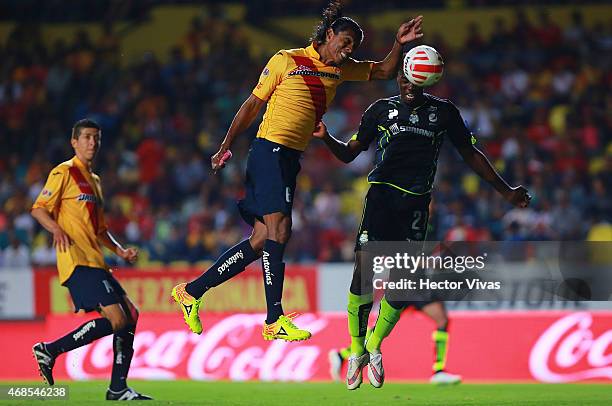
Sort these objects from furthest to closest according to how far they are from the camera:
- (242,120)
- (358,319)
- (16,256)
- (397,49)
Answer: (16,256) → (358,319) → (397,49) → (242,120)

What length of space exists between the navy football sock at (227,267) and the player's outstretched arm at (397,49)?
6.37ft

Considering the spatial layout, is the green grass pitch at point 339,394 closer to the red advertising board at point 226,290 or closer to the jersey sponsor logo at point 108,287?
the jersey sponsor logo at point 108,287

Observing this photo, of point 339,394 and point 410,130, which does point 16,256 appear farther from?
point 410,130

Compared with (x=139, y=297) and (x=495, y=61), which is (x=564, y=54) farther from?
(x=139, y=297)

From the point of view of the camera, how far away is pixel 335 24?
10.5 m

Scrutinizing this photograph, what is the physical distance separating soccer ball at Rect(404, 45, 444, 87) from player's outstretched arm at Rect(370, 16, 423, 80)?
133mm

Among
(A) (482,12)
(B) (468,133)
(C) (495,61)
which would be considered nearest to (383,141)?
(B) (468,133)

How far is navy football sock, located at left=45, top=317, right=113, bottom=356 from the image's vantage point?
39.9 ft

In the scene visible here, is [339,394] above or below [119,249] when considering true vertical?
below

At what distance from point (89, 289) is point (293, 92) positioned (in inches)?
120

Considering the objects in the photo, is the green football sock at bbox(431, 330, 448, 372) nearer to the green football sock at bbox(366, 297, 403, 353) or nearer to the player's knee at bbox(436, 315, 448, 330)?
the player's knee at bbox(436, 315, 448, 330)

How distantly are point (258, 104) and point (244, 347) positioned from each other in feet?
19.2

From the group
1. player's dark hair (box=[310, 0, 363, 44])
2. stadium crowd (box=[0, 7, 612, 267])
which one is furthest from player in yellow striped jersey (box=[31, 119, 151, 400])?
stadium crowd (box=[0, 7, 612, 267])

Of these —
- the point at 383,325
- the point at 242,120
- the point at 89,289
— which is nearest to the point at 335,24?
the point at 242,120
